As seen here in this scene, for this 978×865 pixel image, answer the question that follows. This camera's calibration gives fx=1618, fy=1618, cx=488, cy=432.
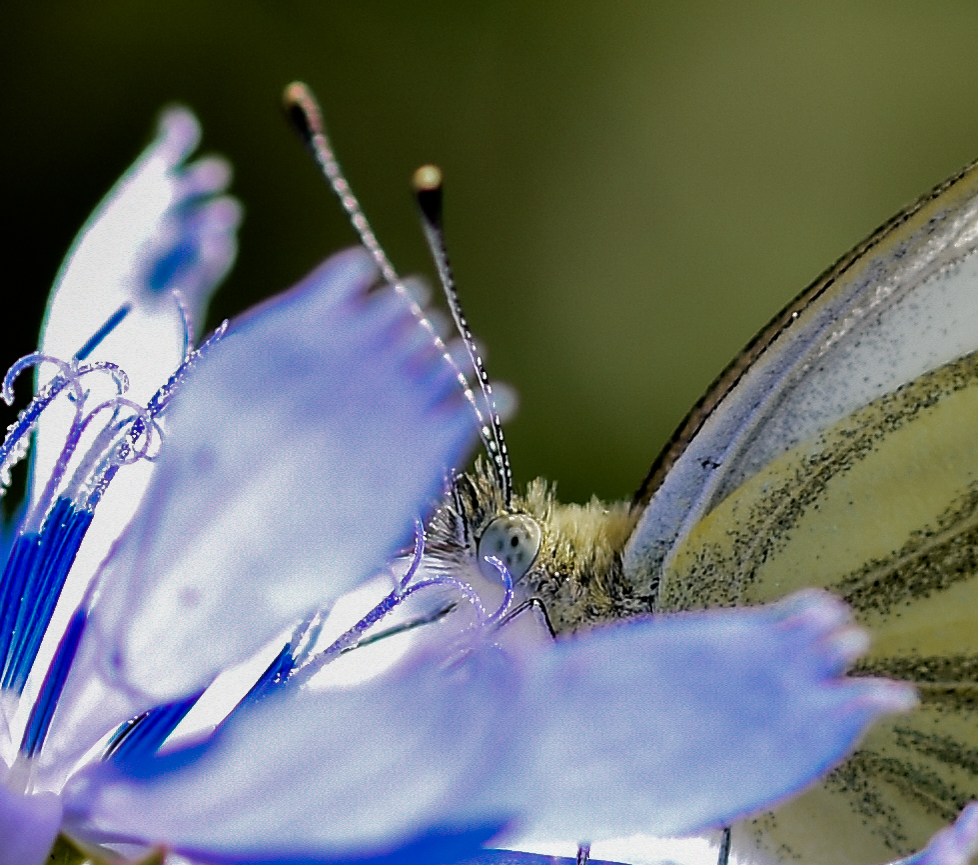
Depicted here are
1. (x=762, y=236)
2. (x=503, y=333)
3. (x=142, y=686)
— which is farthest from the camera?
A: (x=762, y=236)

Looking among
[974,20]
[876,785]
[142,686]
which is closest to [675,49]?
[974,20]

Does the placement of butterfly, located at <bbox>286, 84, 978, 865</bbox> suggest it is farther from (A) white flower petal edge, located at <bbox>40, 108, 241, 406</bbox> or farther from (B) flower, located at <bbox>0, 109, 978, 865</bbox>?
(B) flower, located at <bbox>0, 109, 978, 865</bbox>

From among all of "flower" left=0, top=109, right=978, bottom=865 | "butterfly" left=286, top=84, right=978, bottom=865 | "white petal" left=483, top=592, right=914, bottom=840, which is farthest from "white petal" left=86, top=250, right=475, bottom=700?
"butterfly" left=286, top=84, right=978, bottom=865

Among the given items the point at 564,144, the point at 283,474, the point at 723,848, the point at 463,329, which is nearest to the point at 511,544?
the point at 463,329

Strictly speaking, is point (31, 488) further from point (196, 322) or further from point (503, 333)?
point (503, 333)

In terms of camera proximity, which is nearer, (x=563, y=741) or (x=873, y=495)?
(x=563, y=741)

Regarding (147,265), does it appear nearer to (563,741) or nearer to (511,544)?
(511,544)
